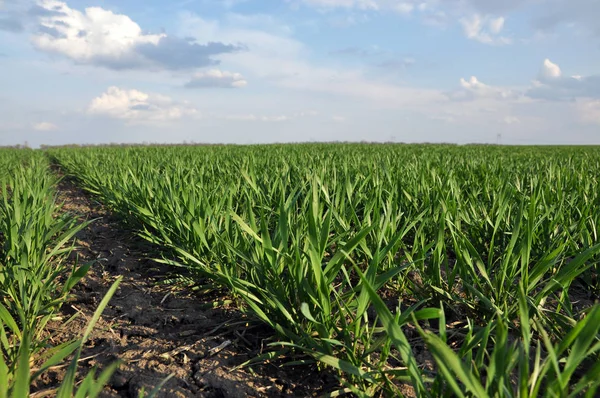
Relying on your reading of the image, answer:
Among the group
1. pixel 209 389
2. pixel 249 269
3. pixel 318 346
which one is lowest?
pixel 209 389

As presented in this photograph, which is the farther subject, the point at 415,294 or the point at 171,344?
the point at 415,294

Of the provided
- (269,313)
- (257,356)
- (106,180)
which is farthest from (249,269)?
(106,180)

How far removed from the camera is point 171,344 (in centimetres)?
207

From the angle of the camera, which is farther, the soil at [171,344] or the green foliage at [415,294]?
the soil at [171,344]

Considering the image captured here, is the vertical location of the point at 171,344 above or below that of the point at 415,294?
below

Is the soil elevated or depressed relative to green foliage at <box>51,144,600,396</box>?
depressed

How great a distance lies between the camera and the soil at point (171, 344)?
5.71 ft

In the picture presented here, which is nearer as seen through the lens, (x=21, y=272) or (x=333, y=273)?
(x=333, y=273)

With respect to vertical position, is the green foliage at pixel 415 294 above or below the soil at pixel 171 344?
above

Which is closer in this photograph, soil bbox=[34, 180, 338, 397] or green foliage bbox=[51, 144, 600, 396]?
green foliage bbox=[51, 144, 600, 396]

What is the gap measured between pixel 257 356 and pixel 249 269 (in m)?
0.45

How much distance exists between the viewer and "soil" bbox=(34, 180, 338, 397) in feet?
5.71

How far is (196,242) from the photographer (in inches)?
106

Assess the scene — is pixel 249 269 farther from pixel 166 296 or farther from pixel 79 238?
pixel 79 238
